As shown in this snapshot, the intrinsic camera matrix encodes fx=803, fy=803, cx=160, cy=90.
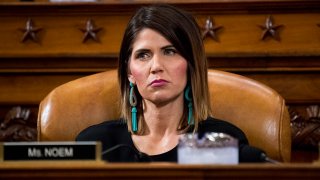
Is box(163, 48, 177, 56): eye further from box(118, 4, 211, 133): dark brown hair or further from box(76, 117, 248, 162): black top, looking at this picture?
box(76, 117, 248, 162): black top

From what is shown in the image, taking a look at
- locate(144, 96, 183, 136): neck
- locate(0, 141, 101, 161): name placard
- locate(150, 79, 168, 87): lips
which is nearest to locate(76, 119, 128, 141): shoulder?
locate(144, 96, 183, 136): neck

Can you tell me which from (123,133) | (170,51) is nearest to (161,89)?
(170,51)

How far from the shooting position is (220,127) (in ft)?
9.07

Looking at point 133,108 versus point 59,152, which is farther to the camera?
point 133,108

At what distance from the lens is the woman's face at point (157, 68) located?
2672mm

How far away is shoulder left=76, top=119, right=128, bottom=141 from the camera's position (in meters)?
2.78

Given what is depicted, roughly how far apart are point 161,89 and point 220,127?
25cm

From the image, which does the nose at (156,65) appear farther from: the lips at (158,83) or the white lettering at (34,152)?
the white lettering at (34,152)

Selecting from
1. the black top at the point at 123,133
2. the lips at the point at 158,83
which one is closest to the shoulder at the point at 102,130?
the black top at the point at 123,133

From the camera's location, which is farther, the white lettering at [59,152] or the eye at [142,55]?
the eye at [142,55]

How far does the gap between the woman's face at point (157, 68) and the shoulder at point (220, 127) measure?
5.5 inches

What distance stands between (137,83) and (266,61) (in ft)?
2.86

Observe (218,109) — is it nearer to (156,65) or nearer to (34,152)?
(156,65)

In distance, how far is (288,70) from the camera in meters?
3.44
